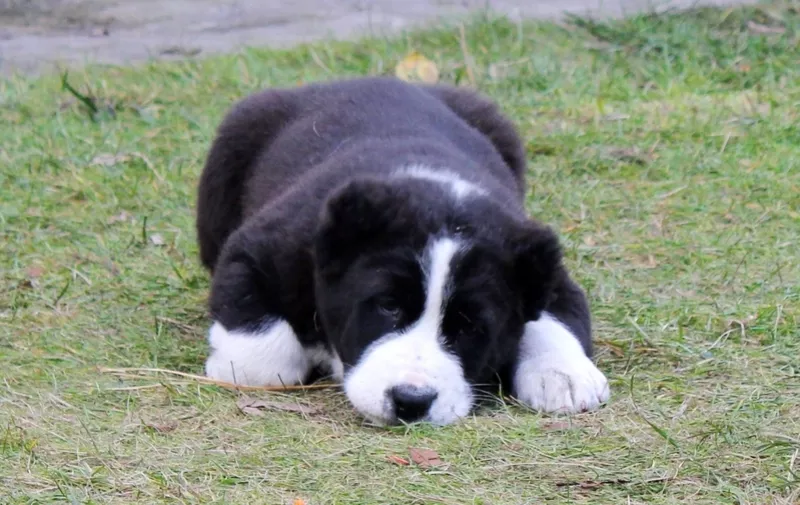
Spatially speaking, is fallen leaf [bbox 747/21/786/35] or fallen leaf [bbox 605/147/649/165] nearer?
fallen leaf [bbox 605/147/649/165]

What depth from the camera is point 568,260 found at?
6.61 meters

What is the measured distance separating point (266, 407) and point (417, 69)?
5.45m

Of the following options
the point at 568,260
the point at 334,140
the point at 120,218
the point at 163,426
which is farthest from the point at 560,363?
the point at 120,218

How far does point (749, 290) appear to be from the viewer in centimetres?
604

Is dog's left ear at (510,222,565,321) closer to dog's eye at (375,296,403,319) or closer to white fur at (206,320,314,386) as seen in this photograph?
dog's eye at (375,296,403,319)

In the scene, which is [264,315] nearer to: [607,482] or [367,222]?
[367,222]

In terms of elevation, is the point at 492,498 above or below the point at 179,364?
above

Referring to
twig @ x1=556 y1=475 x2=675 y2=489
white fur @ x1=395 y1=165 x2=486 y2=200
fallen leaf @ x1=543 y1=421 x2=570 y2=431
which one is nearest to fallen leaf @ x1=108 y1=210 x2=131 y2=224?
white fur @ x1=395 y1=165 x2=486 y2=200

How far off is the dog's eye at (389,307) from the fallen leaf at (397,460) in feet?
2.06

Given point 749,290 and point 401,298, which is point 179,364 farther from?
point 749,290

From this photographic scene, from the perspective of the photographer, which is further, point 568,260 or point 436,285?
point 568,260

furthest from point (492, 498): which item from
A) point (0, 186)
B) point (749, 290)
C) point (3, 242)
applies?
point (0, 186)

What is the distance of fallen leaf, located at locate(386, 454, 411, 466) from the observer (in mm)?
3990

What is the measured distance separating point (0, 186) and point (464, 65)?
382cm
